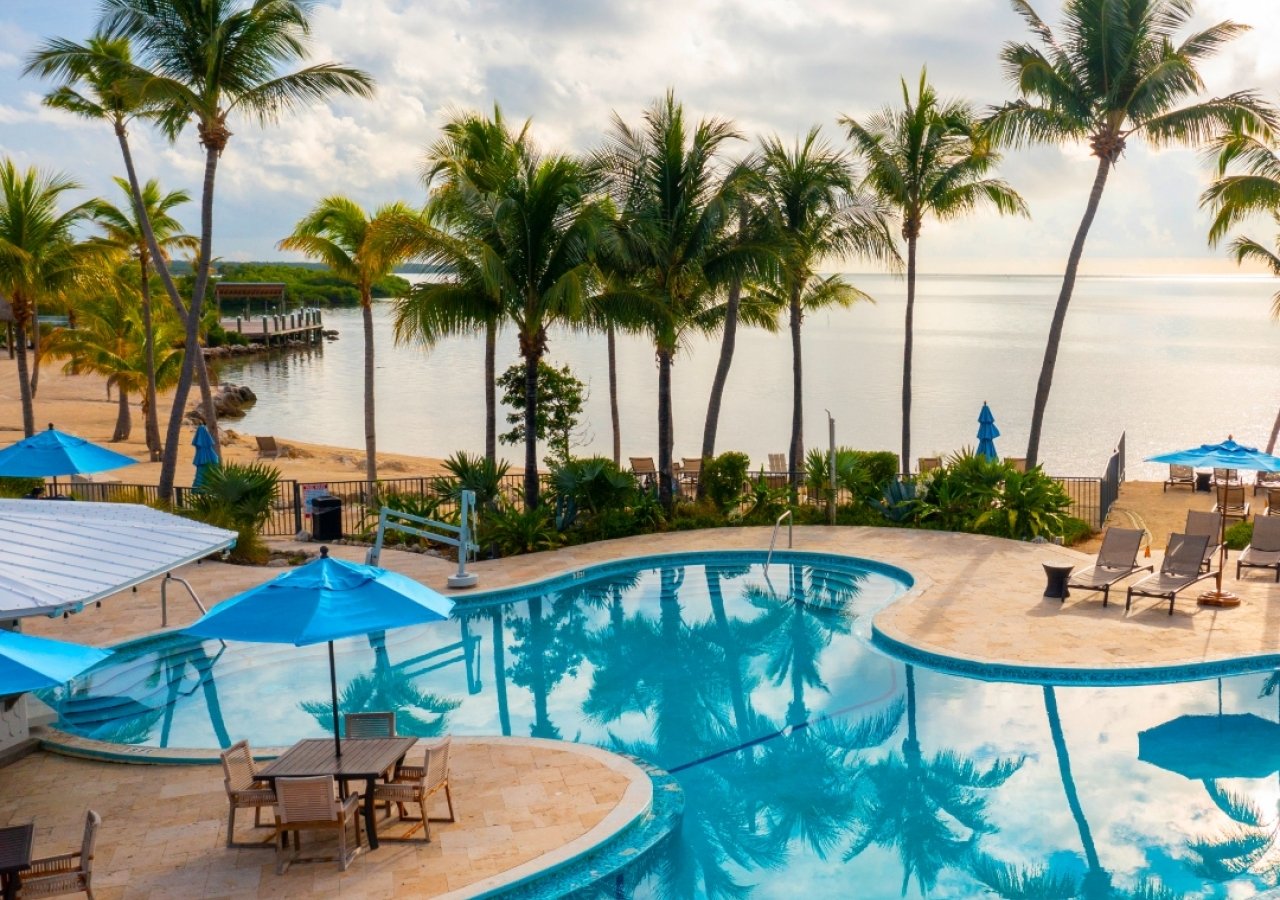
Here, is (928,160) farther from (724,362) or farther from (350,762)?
(350,762)

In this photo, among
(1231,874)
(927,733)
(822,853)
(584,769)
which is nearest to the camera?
(1231,874)

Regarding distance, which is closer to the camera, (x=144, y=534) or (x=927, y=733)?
(x=144, y=534)

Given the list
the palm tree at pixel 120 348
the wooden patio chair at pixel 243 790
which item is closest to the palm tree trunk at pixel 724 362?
the wooden patio chair at pixel 243 790

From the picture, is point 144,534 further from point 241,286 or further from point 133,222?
point 241,286

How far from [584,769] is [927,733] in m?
3.95

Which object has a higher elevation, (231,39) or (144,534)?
(231,39)

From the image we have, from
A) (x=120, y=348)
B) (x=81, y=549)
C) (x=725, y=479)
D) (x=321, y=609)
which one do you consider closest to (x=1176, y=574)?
(x=725, y=479)

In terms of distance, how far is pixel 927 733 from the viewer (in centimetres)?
1222

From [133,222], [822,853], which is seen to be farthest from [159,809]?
[133,222]

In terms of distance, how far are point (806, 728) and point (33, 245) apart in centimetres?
2409

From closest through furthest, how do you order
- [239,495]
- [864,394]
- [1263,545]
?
[1263,545] < [239,495] < [864,394]

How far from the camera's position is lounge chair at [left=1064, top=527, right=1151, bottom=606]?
1627 cm

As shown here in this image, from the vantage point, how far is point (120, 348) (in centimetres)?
4297

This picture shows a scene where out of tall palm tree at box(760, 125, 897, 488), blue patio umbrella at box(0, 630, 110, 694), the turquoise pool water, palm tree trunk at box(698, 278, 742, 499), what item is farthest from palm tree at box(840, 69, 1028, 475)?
blue patio umbrella at box(0, 630, 110, 694)
